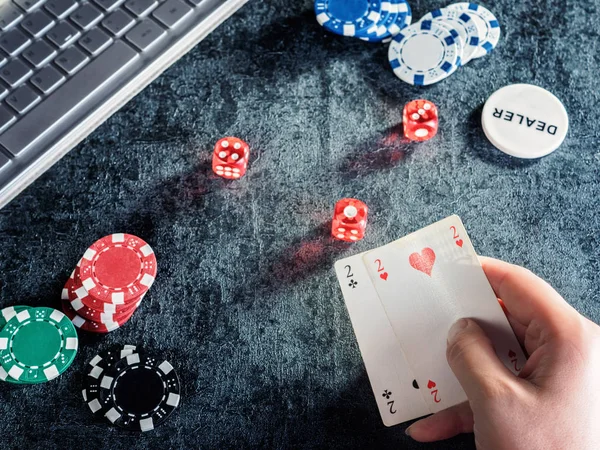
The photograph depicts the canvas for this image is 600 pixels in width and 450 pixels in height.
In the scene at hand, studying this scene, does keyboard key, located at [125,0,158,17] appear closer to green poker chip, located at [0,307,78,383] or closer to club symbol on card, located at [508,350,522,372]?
green poker chip, located at [0,307,78,383]

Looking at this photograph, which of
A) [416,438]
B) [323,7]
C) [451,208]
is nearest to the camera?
[416,438]

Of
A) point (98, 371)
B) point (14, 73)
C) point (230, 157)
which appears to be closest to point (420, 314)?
point (230, 157)

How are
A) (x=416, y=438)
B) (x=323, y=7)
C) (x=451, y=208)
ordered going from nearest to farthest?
(x=416, y=438) → (x=451, y=208) → (x=323, y=7)

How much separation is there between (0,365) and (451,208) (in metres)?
0.79

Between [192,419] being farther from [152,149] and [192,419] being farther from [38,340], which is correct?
[152,149]

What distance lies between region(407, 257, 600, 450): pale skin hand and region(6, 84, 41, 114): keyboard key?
78 cm

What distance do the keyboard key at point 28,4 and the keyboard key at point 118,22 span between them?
0.38 feet

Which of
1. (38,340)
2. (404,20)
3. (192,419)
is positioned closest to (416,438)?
(192,419)

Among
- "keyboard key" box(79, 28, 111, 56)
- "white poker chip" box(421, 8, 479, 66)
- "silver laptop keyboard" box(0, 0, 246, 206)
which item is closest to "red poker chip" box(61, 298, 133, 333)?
"silver laptop keyboard" box(0, 0, 246, 206)

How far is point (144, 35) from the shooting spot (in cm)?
128

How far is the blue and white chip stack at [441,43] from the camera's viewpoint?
1366 millimetres

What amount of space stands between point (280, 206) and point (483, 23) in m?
0.54

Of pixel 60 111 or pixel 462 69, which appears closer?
pixel 60 111

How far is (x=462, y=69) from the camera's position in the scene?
1.39 meters
